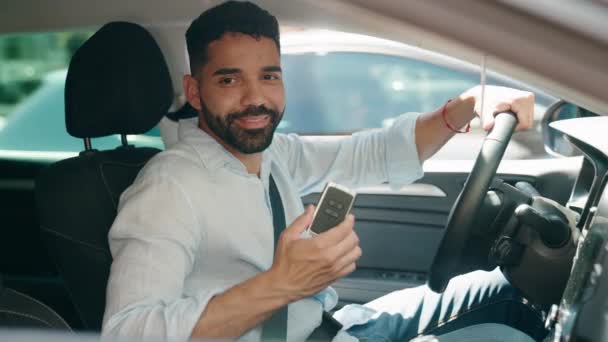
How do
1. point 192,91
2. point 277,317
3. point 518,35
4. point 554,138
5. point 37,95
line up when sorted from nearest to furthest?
point 518,35
point 277,317
point 192,91
point 554,138
point 37,95

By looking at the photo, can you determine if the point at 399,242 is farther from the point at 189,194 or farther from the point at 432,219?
the point at 189,194

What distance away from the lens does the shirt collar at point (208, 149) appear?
154 centimetres

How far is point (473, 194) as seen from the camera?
1514mm

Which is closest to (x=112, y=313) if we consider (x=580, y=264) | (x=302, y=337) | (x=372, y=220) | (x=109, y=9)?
(x=302, y=337)

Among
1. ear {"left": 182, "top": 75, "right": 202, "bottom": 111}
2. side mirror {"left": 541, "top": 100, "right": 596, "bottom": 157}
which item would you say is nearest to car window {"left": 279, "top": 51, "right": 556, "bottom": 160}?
side mirror {"left": 541, "top": 100, "right": 596, "bottom": 157}

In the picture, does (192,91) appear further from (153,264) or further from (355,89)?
(355,89)

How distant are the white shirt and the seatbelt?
2cm

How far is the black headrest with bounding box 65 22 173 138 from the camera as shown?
65.6 inches

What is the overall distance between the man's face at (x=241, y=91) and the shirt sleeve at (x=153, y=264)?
0.18 m

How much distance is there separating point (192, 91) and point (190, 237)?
39 centimetres

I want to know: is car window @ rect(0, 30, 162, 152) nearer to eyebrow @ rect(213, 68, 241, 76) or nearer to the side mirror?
eyebrow @ rect(213, 68, 241, 76)

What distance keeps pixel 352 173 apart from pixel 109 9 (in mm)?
807

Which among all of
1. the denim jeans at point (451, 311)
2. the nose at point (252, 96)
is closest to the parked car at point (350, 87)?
the denim jeans at point (451, 311)

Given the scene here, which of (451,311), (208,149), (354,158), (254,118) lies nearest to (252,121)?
(254,118)
